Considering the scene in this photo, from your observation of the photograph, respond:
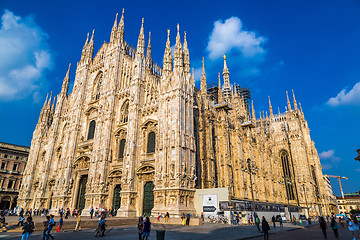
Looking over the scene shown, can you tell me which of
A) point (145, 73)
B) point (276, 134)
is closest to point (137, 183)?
point (145, 73)

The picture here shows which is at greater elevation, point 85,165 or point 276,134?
point 276,134

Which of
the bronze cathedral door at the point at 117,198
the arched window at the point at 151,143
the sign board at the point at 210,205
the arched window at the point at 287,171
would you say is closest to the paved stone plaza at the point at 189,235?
the sign board at the point at 210,205

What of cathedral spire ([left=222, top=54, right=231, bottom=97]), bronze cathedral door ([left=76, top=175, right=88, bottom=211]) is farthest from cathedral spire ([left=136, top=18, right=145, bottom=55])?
cathedral spire ([left=222, top=54, right=231, bottom=97])

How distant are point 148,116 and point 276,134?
4023cm

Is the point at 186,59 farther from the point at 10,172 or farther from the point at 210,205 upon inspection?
the point at 10,172

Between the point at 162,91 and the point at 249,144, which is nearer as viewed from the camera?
the point at 162,91

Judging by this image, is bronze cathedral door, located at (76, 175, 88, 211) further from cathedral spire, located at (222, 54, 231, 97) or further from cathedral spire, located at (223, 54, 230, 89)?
cathedral spire, located at (223, 54, 230, 89)

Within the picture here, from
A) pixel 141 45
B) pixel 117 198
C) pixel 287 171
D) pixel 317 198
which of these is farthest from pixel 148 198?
pixel 317 198

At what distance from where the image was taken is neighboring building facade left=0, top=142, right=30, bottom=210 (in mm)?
49938

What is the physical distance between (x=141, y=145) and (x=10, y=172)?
40298mm

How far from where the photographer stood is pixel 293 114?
57781 millimetres

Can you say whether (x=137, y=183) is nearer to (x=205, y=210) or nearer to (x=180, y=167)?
(x=180, y=167)

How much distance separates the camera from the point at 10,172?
169 feet

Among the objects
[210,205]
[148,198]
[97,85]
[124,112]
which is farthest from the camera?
[97,85]
